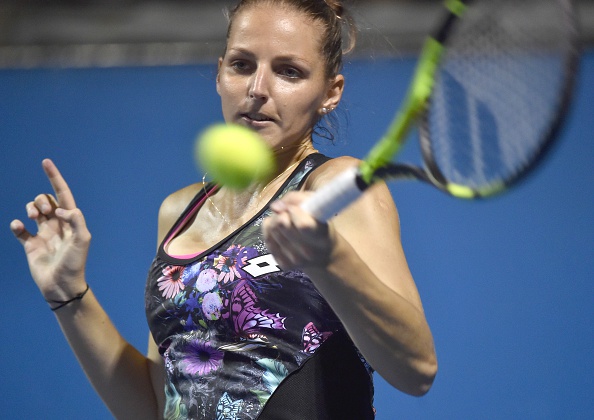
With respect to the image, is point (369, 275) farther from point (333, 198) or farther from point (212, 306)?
point (212, 306)

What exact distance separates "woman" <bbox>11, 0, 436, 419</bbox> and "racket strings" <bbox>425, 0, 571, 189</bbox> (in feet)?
0.42

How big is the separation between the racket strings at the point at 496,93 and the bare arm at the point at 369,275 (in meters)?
0.12

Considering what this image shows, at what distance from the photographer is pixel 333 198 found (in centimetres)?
68

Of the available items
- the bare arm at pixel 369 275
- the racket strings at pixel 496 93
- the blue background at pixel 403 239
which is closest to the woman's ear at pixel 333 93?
the bare arm at pixel 369 275

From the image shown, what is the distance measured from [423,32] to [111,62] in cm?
79

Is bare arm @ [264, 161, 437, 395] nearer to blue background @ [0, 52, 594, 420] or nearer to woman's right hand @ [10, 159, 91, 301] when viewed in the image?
woman's right hand @ [10, 159, 91, 301]

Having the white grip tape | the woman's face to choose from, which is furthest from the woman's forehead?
the white grip tape

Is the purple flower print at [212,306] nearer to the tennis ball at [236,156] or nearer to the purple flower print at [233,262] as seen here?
the purple flower print at [233,262]

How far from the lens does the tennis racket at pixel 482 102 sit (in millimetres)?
639

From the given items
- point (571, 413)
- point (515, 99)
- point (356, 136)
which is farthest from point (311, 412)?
point (356, 136)

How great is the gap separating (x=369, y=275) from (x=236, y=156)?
32 centimetres

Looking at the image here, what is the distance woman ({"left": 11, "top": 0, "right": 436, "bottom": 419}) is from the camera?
76 centimetres

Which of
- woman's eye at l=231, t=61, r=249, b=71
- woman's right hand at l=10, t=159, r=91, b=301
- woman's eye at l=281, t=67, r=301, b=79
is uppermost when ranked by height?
woman's eye at l=231, t=61, r=249, b=71

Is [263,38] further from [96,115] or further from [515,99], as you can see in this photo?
[96,115]
